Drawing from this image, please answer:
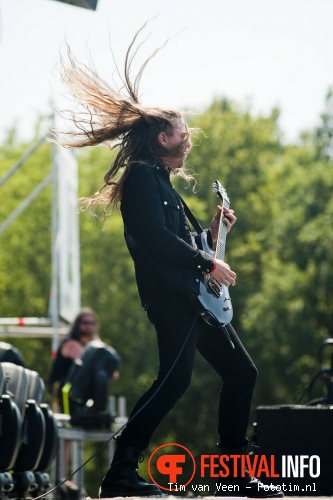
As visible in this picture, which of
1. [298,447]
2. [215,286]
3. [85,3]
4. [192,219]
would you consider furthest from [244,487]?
[85,3]

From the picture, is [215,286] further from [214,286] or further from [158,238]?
[158,238]

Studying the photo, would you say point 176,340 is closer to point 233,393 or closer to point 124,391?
point 233,393

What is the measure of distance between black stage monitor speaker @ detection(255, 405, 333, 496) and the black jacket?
3.98 ft

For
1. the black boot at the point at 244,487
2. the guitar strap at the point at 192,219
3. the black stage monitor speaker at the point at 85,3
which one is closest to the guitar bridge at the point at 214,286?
the guitar strap at the point at 192,219

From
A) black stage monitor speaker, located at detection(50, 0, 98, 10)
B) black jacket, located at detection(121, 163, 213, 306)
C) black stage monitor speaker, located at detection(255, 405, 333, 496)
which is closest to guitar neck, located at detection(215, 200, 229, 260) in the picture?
black jacket, located at detection(121, 163, 213, 306)

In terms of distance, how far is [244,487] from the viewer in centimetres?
584

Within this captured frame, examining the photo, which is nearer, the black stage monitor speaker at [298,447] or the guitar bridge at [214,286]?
the guitar bridge at [214,286]

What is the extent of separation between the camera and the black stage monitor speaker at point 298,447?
251 inches

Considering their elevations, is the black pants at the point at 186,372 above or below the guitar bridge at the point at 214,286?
below

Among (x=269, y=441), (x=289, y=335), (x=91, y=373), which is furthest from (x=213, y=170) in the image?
(x=269, y=441)

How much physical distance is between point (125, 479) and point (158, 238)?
1.22 meters

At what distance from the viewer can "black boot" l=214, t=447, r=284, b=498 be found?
5.79 metres

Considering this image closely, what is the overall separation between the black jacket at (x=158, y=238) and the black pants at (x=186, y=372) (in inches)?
4.2

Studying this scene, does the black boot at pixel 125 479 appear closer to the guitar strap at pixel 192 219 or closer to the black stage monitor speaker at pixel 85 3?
the guitar strap at pixel 192 219
